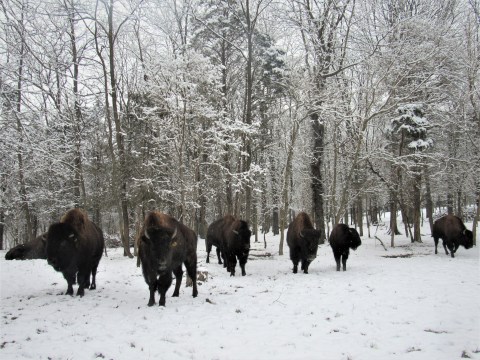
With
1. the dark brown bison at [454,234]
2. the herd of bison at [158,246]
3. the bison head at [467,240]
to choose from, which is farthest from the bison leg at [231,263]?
the bison head at [467,240]

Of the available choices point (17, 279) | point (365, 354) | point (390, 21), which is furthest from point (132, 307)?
point (390, 21)

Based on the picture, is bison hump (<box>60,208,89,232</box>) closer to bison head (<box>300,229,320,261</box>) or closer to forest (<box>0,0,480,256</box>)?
forest (<box>0,0,480,256</box>)

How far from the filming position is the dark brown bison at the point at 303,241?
1154cm

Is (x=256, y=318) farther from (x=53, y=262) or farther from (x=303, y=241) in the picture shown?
(x=303, y=241)

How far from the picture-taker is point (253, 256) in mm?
16562

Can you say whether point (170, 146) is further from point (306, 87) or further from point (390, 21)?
point (390, 21)

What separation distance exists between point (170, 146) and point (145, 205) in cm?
278

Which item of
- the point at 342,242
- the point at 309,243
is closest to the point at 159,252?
the point at 309,243

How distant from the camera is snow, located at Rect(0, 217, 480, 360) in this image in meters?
5.04

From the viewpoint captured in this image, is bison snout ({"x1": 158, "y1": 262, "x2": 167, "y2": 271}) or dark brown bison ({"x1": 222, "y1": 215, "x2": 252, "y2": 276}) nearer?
bison snout ({"x1": 158, "y1": 262, "x2": 167, "y2": 271})

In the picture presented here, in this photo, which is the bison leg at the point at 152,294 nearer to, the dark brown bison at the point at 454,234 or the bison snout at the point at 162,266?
the bison snout at the point at 162,266

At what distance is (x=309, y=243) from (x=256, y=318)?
17.0 ft

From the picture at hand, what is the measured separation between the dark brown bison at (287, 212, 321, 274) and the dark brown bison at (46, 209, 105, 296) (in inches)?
247

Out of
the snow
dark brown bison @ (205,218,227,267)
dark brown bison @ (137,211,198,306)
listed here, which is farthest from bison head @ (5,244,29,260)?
dark brown bison @ (137,211,198,306)
